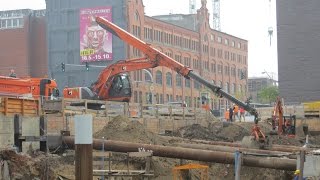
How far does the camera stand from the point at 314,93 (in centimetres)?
5338

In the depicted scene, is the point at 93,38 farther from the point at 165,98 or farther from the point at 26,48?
the point at 165,98

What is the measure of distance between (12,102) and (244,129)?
1919 centimetres

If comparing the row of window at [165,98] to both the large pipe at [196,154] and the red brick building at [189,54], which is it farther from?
the large pipe at [196,154]

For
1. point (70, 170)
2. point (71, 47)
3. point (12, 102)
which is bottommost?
point (70, 170)

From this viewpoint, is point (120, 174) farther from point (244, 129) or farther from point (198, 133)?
point (244, 129)

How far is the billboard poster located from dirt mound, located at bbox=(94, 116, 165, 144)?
170 feet

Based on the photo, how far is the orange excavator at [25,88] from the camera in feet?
91.8

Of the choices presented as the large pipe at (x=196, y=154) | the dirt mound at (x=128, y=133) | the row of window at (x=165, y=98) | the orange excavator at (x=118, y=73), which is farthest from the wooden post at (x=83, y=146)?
the row of window at (x=165, y=98)

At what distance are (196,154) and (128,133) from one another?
19.9 ft

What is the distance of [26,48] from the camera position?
81500 millimetres

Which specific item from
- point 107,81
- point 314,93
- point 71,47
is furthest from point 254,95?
point 107,81

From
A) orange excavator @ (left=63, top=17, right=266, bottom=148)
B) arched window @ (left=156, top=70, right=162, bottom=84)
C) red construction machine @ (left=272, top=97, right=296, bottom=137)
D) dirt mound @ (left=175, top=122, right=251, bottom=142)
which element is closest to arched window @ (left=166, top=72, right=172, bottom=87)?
arched window @ (left=156, top=70, right=162, bottom=84)

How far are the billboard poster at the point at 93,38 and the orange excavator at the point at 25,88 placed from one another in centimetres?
4450

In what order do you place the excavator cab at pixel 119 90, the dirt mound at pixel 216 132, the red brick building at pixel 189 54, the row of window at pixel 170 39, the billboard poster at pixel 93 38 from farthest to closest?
the row of window at pixel 170 39
the red brick building at pixel 189 54
the billboard poster at pixel 93 38
the excavator cab at pixel 119 90
the dirt mound at pixel 216 132
